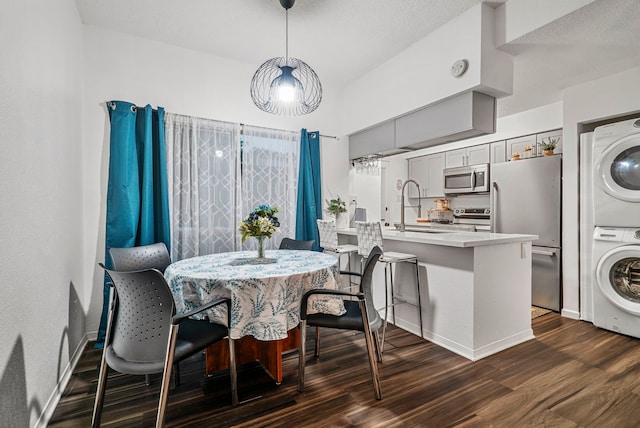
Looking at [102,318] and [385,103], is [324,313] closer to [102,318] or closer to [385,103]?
[102,318]

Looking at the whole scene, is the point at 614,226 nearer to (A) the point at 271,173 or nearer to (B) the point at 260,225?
(B) the point at 260,225

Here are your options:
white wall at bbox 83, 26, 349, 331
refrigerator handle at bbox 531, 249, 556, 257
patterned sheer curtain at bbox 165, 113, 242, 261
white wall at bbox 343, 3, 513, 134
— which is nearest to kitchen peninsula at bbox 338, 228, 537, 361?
refrigerator handle at bbox 531, 249, 556, 257

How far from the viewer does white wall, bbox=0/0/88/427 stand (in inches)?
52.1

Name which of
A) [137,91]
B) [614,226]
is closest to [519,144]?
[614,226]

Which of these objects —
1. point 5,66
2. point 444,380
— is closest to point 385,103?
point 444,380

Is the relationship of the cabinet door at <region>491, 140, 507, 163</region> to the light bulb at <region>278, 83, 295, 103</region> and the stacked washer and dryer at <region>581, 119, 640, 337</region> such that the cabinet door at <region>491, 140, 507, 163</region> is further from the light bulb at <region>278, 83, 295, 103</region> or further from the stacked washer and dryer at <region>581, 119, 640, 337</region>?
the light bulb at <region>278, 83, 295, 103</region>

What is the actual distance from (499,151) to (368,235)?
3.09 metres

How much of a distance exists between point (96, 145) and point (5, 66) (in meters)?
1.68

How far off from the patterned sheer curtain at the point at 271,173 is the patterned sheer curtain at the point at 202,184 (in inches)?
4.7

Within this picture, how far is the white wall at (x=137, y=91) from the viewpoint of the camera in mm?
2840

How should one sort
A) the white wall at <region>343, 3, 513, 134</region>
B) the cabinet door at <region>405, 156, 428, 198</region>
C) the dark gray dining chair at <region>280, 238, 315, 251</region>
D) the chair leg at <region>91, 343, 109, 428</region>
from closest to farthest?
1. the chair leg at <region>91, 343, 109, 428</region>
2. the white wall at <region>343, 3, 513, 134</region>
3. the dark gray dining chair at <region>280, 238, 315, 251</region>
4. the cabinet door at <region>405, 156, 428, 198</region>

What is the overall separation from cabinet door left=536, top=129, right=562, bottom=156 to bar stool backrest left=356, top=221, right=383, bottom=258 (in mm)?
3001

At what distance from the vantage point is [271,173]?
11.9 ft

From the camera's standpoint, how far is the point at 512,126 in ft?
15.0
